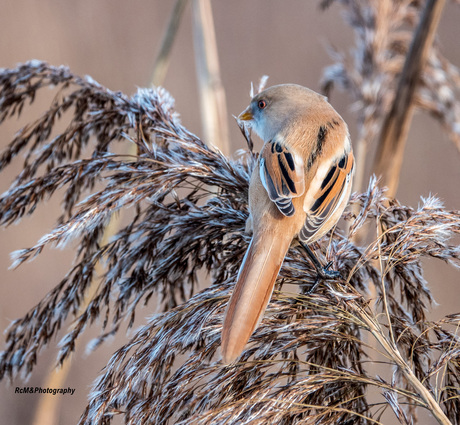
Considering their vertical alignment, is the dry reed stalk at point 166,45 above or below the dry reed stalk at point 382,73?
below

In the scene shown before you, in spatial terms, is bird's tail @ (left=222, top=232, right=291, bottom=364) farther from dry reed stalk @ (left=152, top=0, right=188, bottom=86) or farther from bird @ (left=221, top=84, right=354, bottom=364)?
dry reed stalk @ (left=152, top=0, right=188, bottom=86)

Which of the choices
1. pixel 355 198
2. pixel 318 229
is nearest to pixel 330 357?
pixel 318 229

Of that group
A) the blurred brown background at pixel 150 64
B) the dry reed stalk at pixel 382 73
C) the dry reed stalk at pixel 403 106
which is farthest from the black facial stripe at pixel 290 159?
the blurred brown background at pixel 150 64

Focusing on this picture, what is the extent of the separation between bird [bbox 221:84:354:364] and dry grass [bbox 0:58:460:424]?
0.20 ft

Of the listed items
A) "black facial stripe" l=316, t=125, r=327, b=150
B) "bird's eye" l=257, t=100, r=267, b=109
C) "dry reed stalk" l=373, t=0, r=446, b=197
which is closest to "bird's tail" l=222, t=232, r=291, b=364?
"black facial stripe" l=316, t=125, r=327, b=150

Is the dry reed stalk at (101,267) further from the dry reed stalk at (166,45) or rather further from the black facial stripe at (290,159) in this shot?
the black facial stripe at (290,159)

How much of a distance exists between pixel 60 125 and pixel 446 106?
187cm

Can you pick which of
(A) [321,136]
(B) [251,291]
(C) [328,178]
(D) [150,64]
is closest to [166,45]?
(A) [321,136]

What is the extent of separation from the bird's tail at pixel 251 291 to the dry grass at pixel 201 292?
0.07 m

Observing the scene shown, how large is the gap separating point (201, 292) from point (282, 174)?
0.40 meters

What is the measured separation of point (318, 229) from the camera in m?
1.42

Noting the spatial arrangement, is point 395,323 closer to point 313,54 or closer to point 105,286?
point 105,286

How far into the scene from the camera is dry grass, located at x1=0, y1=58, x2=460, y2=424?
3.80 feet

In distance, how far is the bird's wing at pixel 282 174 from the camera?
141 cm
